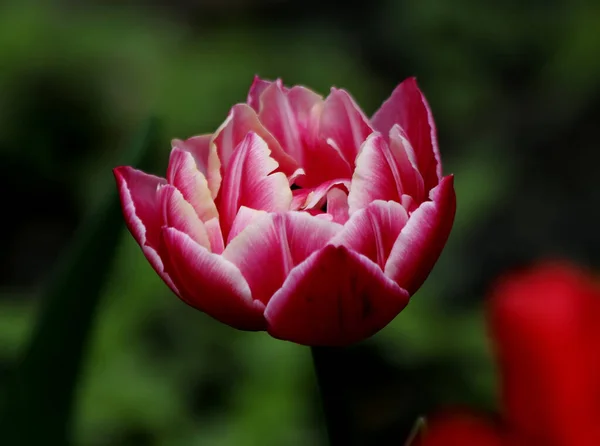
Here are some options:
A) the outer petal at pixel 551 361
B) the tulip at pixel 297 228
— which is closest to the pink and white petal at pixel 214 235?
the tulip at pixel 297 228

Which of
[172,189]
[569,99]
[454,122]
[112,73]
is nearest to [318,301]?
[172,189]

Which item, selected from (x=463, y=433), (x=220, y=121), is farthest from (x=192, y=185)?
(x=220, y=121)

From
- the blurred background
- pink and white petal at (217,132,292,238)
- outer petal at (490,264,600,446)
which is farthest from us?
the blurred background

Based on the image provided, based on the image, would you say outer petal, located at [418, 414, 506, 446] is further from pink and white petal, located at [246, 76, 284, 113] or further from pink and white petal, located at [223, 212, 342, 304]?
pink and white petal, located at [246, 76, 284, 113]

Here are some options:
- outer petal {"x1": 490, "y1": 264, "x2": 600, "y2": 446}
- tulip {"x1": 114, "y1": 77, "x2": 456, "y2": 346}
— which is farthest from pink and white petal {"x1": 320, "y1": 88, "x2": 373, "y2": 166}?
outer petal {"x1": 490, "y1": 264, "x2": 600, "y2": 446}

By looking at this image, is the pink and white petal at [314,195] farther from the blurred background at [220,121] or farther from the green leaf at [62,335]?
the blurred background at [220,121]

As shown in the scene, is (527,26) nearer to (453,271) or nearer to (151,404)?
(453,271)
